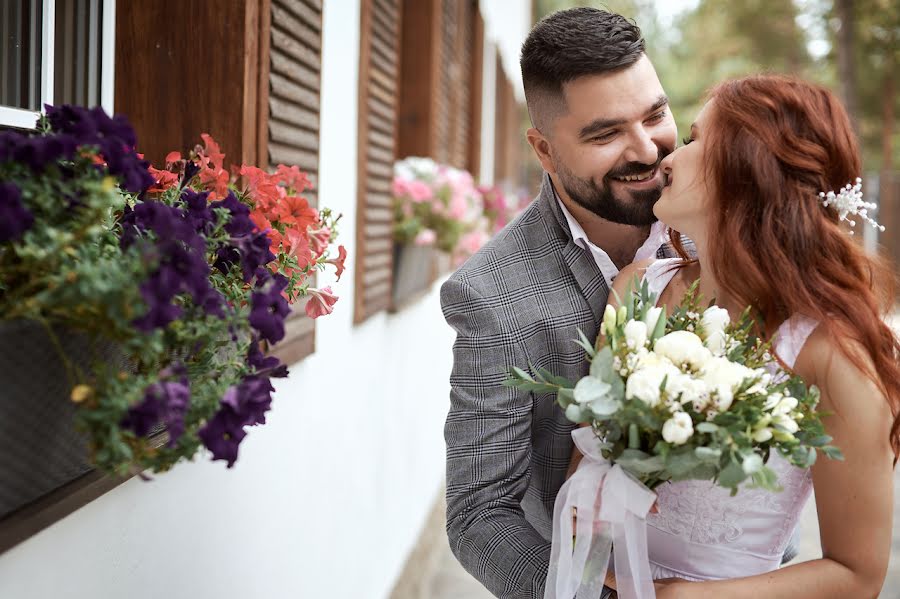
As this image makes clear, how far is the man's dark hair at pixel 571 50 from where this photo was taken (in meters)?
2.32

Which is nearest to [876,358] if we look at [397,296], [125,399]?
[125,399]

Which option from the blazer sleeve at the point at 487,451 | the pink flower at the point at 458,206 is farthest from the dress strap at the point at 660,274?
the pink flower at the point at 458,206

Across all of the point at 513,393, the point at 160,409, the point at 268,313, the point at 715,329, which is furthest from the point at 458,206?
the point at 160,409

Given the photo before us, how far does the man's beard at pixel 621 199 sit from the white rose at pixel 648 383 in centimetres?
90

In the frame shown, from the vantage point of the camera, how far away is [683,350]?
1552 mm

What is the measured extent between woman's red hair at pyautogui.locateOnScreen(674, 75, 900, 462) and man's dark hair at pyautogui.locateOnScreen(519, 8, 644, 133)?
44cm

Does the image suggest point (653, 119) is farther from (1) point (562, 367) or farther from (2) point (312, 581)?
(2) point (312, 581)

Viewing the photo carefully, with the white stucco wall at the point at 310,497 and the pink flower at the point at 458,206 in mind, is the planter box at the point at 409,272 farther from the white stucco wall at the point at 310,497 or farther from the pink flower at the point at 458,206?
the pink flower at the point at 458,206

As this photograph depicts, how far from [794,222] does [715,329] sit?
337 millimetres

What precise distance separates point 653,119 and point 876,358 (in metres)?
0.87

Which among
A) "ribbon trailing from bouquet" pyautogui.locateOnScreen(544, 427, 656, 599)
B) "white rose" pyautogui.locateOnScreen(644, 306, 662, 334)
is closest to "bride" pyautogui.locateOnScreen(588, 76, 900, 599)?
"ribbon trailing from bouquet" pyautogui.locateOnScreen(544, 427, 656, 599)

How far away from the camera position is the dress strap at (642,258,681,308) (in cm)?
227

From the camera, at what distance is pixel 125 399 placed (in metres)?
1.06

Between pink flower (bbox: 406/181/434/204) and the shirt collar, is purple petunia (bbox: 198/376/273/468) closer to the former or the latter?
the shirt collar
